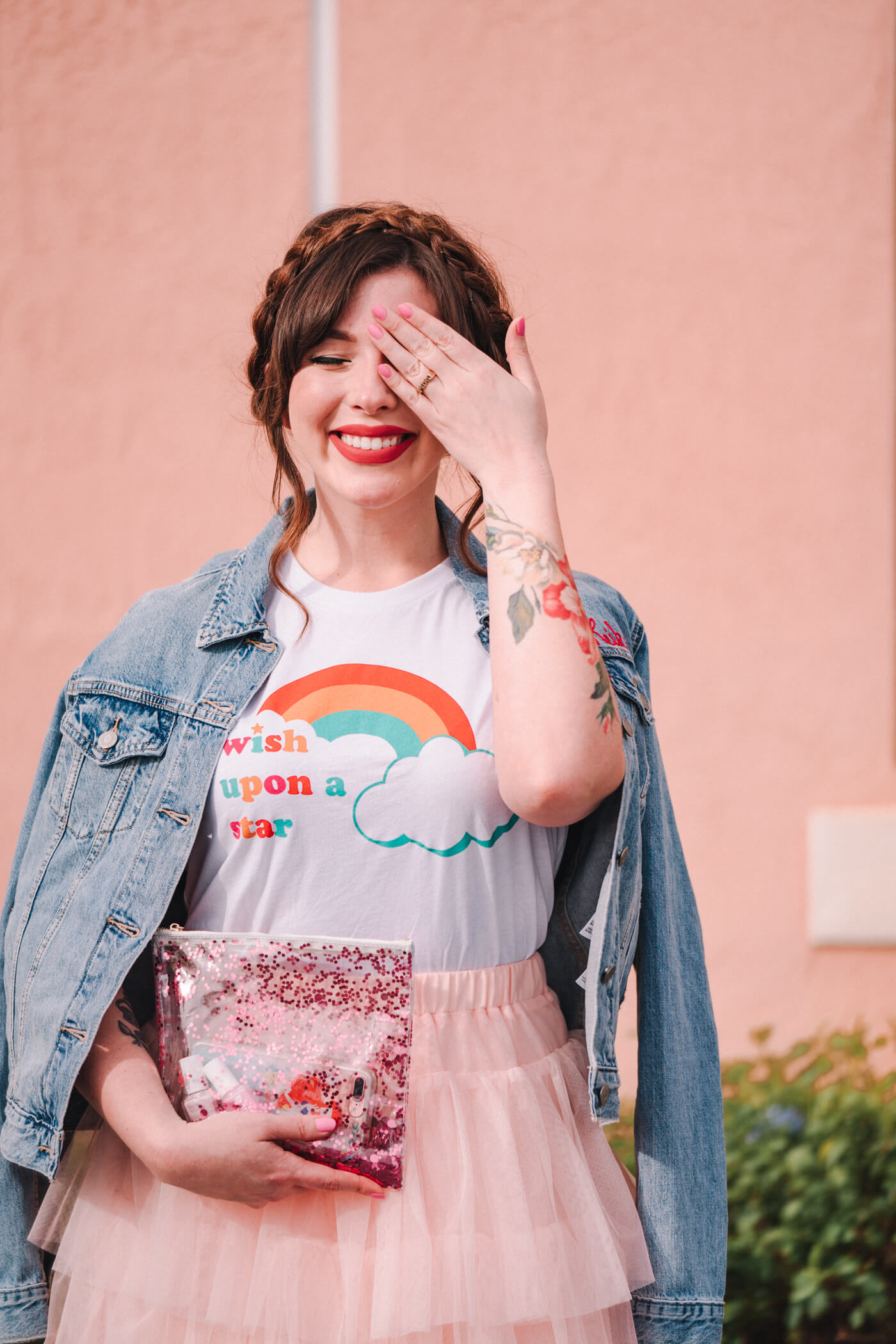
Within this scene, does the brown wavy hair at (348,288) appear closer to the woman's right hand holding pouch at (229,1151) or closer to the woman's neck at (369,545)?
the woman's neck at (369,545)

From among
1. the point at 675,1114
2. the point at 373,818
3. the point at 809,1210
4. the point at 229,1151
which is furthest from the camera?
the point at 809,1210

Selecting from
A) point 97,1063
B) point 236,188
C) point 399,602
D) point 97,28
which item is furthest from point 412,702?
point 97,28

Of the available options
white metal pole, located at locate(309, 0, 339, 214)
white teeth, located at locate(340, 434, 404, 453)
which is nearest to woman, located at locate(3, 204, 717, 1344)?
white teeth, located at locate(340, 434, 404, 453)

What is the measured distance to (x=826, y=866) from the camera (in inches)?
120

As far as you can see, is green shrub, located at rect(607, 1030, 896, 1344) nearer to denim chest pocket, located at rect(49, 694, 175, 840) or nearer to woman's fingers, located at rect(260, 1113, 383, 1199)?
woman's fingers, located at rect(260, 1113, 383, 1199)

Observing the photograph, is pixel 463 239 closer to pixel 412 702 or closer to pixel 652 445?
pixel 412 702

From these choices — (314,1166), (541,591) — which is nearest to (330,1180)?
(314,1166)

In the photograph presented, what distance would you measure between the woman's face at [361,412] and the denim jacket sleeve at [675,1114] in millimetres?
481

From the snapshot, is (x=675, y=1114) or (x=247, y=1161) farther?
(x=675, y=1114)

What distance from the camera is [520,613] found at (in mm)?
1242

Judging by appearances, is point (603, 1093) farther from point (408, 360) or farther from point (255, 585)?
point (408, 360)

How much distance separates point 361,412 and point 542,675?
40 centimetres

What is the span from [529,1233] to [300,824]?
0.52 meters

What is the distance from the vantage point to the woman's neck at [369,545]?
1.42 metres
